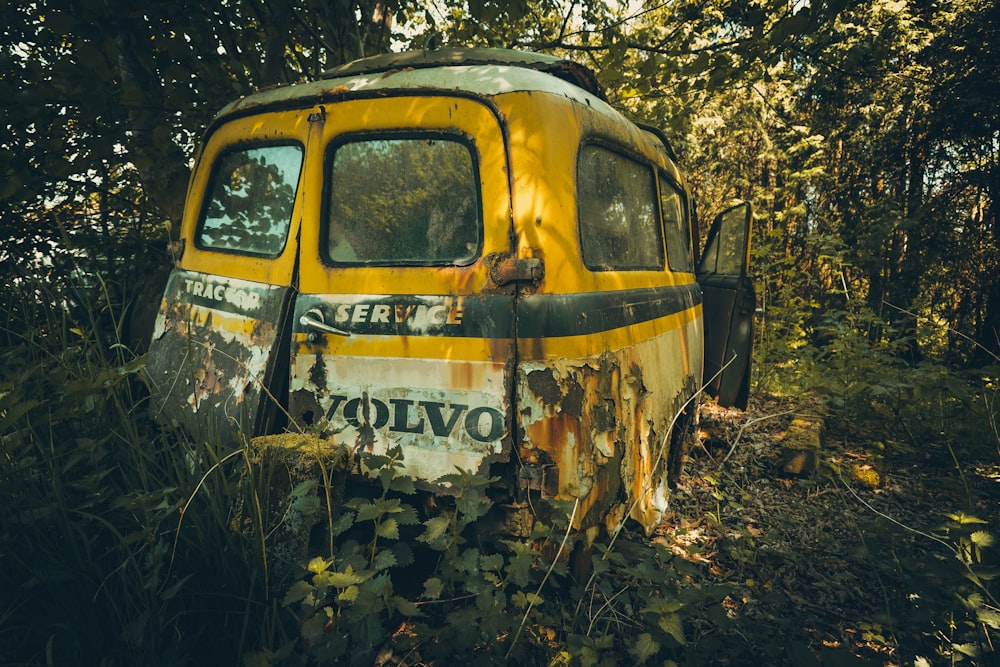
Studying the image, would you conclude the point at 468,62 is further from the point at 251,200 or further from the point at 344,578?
the point at 344,578

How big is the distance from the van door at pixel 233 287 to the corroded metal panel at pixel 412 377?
17 centimetres

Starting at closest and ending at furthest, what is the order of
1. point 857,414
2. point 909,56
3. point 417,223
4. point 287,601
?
1. point 287,601
2. point 417,223
3. point 857,414
4. point 909,56

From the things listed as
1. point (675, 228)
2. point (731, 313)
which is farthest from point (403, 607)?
point (731, 313)

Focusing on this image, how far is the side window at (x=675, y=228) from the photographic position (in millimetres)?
3369

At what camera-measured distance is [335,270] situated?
7.04 feet

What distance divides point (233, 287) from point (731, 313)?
131 inches

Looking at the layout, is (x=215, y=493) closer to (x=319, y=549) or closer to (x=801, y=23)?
(x=319, y=549)

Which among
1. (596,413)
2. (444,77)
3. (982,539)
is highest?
(444,77)

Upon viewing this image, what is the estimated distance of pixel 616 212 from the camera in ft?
8.23

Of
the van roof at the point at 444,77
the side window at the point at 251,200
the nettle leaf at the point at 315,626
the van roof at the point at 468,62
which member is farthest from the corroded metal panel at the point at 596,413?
the side window at the point at 251,200

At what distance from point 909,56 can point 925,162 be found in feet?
6.36

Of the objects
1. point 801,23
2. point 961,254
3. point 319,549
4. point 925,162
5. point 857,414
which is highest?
point 801,23

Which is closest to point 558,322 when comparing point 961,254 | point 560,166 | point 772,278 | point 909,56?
point 560,166

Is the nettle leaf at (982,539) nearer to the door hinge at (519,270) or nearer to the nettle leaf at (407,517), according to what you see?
the door hinge at (519,270)
